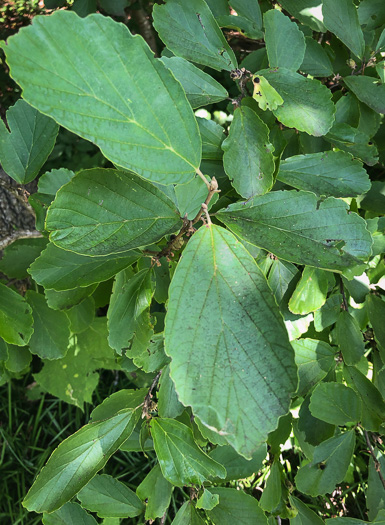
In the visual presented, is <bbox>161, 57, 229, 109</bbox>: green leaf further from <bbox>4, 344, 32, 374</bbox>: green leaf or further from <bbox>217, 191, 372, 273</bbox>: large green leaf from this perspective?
<bbox>4, 344, 32, 374</bbox>: green leaf

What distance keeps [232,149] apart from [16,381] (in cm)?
192

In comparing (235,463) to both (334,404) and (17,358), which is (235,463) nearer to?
(334,404)

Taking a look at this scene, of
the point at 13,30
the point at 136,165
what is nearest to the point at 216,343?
the point at 136,165

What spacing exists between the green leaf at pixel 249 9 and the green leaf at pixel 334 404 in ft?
2.78

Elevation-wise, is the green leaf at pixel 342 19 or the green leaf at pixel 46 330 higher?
the green leaf at pixel 342 19

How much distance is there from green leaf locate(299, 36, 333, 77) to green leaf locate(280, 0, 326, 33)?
0.12ft

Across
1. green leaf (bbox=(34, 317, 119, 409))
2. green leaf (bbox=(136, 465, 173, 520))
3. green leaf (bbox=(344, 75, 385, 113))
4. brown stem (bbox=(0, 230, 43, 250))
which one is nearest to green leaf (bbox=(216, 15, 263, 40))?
green leaf (bbox=(344, 75, 385, 113))

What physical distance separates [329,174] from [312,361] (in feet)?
1.44

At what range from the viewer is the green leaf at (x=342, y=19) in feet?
3.06

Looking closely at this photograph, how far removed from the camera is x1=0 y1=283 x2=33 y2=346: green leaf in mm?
1077

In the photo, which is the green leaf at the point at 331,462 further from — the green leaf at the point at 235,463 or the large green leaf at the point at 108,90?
the large green leaf at the point at 108,90

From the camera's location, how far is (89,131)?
535 millimetres

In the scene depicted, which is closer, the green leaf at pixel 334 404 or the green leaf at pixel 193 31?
the green leaf at pixel 193 31

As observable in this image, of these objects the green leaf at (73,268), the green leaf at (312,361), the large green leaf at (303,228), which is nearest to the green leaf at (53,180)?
the green leaf at (73,268)
